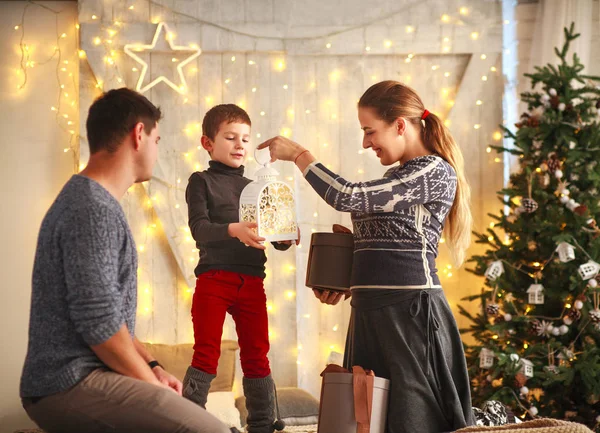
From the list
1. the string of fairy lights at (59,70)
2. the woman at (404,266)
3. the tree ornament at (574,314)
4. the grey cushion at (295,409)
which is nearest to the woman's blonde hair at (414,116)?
the woman at (404,266)

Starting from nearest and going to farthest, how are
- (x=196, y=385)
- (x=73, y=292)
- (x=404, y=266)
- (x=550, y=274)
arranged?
(x=73, y=292) < (x=404, y=266) < (x=196, y=385) < (x=550, y=274)

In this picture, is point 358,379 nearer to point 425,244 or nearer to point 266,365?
point 425,244

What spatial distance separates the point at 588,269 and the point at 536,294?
0.99 feet

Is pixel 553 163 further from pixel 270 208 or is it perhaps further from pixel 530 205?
pixel 270 208

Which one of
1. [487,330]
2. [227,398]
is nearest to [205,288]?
[227,398]

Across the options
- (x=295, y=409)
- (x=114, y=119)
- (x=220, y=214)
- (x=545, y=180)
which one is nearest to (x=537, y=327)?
(x=545, y=180)

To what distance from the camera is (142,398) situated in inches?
61.5

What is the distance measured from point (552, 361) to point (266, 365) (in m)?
1.74

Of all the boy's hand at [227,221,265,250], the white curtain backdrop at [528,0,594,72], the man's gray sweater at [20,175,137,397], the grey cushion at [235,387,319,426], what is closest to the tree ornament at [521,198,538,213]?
the white curtain backdrop at [528,0,594,72]

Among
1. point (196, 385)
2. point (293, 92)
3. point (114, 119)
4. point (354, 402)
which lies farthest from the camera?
point (293, 92)

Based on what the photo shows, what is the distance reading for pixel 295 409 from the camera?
381cm

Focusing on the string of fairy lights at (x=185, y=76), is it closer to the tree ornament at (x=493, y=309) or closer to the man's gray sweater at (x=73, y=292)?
the tree ornament at (x=493, y=309)

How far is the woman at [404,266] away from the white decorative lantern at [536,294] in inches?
62.9

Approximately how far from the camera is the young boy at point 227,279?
2715 millimetres
